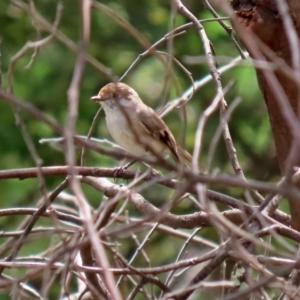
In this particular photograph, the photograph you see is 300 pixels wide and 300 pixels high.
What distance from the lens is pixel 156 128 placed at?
17.3 ft

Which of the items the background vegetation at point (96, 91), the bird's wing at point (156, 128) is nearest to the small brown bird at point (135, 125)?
the bird's wing at point (156, 128)

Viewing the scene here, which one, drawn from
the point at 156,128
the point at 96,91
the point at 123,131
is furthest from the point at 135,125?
the point at 96,91

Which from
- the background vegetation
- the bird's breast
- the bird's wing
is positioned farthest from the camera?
the background vegetation

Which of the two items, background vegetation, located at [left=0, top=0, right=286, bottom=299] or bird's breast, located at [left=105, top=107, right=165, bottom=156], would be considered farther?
background vegetation, located at [left=0, top=0, right=286, bottom=299]

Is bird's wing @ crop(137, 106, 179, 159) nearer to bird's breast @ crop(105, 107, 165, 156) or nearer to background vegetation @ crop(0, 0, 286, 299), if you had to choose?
bird's breast @ crop(105, 107, 165, 156)

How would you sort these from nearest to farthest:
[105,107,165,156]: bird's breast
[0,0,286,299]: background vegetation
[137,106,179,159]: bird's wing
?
[105,107,165,156]: bird's breast
[137,106,179,159]: bird's wing
[0,0,286,299]: background vegetation

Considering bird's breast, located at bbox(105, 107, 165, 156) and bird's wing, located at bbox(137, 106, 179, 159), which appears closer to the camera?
bird's breast, located at bbox(105, 107, 165, 156)

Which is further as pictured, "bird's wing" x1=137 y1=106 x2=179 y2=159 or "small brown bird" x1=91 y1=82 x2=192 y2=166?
"bird's wing" x1=137 y1=106 x2=179 y2=159

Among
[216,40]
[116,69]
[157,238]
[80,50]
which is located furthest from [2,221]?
[80,50]

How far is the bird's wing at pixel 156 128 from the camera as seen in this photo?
5273 millimetres

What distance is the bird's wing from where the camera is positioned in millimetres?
5273

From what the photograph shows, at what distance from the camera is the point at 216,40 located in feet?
24.5

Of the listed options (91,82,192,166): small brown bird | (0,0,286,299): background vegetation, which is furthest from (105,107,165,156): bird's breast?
(0,0,286,299): background vegetation

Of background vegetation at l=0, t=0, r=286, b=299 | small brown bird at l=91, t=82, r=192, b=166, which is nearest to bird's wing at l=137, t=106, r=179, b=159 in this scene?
small brown bird at l=91, t=82, r=192, b=166
